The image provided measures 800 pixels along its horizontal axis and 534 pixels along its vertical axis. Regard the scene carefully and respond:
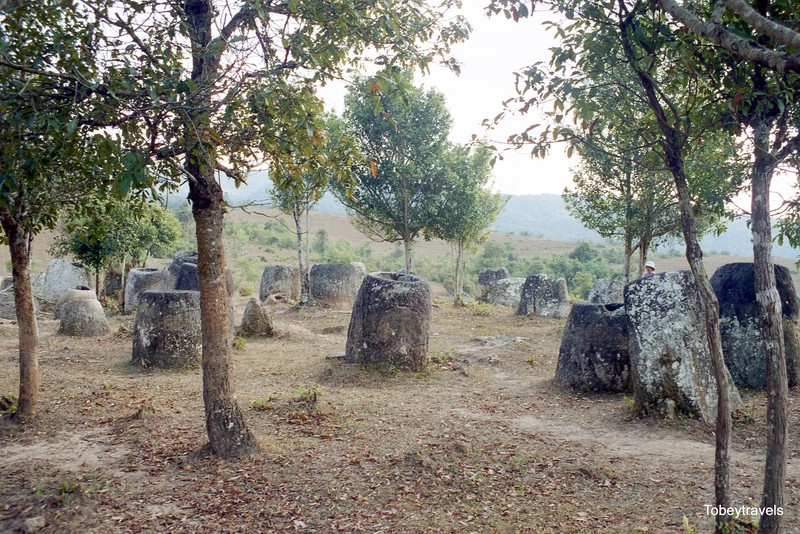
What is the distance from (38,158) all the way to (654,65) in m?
3.97

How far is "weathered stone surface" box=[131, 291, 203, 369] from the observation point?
933 centimetres

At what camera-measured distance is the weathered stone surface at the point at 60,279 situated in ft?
60.7

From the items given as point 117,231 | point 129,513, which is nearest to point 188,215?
point 117,231

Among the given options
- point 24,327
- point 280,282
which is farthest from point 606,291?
point 24,327

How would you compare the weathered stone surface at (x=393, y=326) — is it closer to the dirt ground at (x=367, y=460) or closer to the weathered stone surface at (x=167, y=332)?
the dirt ground at (x=367, y=460)

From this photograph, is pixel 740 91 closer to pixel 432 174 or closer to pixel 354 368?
pixel 354 368

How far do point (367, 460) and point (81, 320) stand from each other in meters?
9.56

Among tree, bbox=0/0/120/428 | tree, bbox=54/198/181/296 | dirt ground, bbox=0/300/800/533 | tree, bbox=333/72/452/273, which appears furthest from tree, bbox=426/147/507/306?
tree, bbox=0/0/120/428

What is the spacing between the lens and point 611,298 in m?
15.5

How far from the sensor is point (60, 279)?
1858 centimetres

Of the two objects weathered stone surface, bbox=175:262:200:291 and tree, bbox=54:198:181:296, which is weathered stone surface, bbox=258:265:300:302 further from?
weathered stone surface, bbox=175:262:200:291

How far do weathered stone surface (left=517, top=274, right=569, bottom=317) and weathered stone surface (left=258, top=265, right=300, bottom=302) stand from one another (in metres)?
8.13

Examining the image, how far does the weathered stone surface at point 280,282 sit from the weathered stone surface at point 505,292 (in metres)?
7.21

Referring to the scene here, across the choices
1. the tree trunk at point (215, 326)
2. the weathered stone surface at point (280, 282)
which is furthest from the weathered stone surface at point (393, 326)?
the weathered stone surface at point (280, 282)
